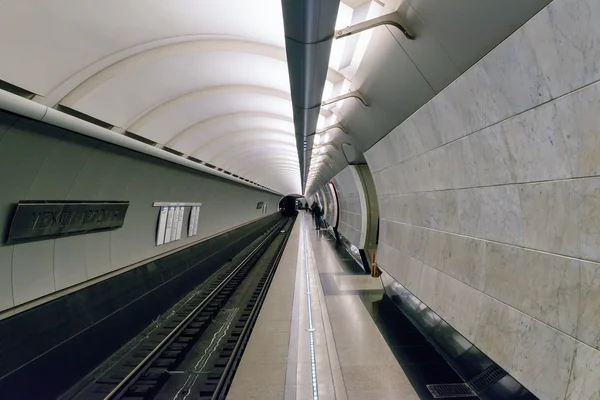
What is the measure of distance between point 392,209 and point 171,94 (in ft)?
15.5

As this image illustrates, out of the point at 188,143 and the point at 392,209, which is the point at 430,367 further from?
the point at 188,143

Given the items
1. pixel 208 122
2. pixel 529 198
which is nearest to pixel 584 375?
pixel 529 198

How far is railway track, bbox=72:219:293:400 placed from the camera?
4832 mm

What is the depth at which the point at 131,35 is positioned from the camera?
14.6 ft

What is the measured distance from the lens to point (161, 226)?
922 cm

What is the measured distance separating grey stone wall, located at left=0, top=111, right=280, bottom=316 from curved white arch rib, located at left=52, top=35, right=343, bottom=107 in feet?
1.79

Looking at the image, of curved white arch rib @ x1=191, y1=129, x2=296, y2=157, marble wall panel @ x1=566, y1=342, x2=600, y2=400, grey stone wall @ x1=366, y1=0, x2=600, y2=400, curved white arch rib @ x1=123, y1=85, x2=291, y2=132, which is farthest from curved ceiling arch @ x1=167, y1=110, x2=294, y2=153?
marble wall panel @ x1=566, y1=342, x2=600, y2=400

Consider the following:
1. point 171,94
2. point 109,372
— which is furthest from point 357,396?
point 171,94

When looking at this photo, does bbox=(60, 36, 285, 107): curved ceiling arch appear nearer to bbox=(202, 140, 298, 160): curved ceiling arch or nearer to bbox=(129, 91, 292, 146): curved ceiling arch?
bbox=(129, 91, 292, 146): curved ceiling arch

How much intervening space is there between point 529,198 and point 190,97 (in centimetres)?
635

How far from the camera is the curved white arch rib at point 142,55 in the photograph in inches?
182

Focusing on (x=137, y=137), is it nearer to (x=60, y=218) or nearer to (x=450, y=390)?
(x=60, y=218)

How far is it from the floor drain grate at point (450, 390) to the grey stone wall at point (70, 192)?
5.32 meters

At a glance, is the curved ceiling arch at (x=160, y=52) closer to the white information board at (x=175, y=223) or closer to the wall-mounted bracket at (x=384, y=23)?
the wall-mounted bracket at (x=384, y=23)
